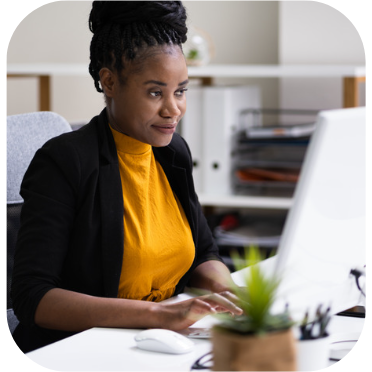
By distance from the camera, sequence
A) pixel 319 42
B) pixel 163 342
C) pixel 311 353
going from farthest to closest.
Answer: pixel 319 42 → pixel 163 342 → pixel 311 353

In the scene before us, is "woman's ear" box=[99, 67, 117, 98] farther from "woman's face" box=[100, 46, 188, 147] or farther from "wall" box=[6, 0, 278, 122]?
"wall" box=[6, 0, 278, 122]

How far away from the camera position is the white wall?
253 cm

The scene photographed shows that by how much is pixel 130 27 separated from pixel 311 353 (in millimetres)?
726

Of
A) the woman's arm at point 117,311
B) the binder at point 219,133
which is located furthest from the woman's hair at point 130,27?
the binder at point 219,133

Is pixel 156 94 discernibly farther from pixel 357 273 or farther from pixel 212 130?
pixel 212 130

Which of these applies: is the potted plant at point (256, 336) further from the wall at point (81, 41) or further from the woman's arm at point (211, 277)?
the wall at point (81, 41)

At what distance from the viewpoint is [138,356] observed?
0.98 metres

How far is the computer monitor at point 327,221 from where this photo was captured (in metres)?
0.83

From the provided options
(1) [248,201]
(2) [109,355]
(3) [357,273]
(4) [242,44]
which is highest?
(4) [242,44]

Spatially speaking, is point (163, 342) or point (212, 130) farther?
point (212, 130)

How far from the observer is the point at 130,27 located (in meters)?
1.27

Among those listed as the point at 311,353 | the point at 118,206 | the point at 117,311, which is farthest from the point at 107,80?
the point at 311,353

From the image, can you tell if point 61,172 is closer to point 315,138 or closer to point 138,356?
point 138,356

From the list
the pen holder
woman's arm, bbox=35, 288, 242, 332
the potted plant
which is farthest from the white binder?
the potted plant
